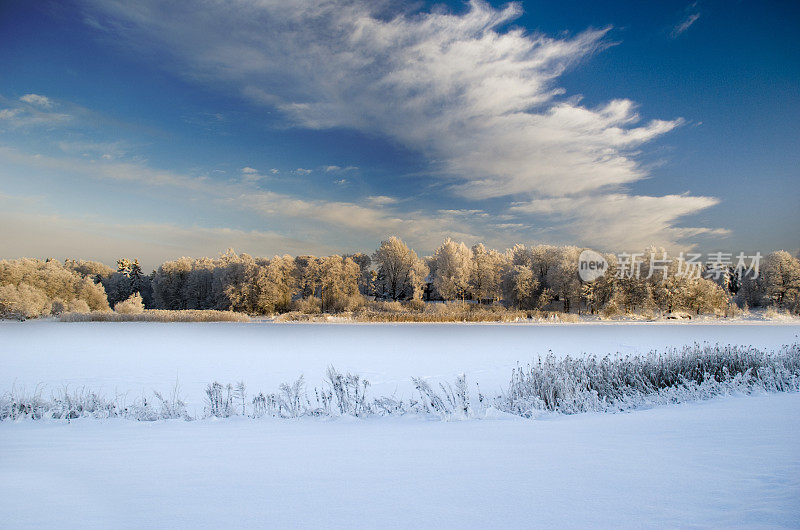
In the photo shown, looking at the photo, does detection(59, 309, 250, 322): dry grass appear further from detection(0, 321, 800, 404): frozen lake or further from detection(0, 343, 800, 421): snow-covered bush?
detection(0, 343, 800, 421): snow-covered bush

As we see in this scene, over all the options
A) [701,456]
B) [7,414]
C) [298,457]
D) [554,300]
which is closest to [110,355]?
[7,414]

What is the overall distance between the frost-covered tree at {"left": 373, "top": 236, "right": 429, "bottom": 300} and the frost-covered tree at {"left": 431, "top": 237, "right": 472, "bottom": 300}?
363 centimetres

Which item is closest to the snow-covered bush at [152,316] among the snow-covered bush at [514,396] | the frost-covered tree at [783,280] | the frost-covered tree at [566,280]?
the snow-covered bush at [514,396]

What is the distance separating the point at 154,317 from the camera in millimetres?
35594

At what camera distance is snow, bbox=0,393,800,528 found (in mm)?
2891

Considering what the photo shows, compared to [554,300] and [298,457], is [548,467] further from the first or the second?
[554,300]

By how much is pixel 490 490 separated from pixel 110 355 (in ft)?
53.1

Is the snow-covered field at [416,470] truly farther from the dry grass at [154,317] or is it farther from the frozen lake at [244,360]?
the dry grass at [154,317]

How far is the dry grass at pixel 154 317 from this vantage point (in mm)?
33562

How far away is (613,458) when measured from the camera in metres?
4.14

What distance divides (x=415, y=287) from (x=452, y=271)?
4641 millimetres

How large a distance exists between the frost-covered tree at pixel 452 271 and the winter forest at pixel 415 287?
12 cm

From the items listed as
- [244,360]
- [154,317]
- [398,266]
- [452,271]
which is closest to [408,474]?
[244,360]

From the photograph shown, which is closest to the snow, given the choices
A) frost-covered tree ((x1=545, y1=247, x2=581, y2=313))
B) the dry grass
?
the dry grass
